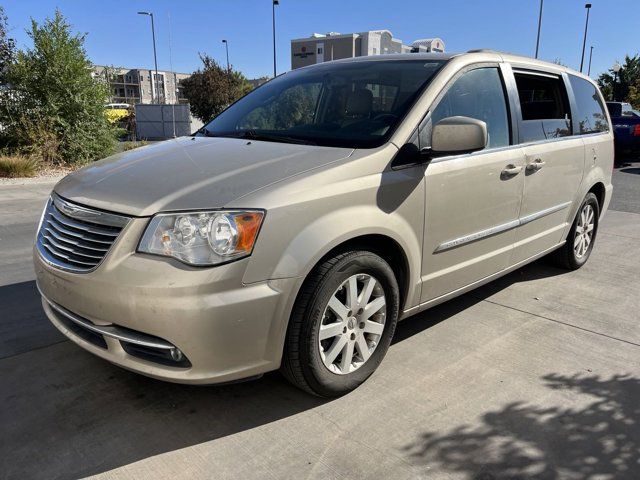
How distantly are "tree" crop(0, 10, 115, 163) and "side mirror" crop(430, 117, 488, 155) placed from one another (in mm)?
12392

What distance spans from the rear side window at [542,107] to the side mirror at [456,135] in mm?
1096

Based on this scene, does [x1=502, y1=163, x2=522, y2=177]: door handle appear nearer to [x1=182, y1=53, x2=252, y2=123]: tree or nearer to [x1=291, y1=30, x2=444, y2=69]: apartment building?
[x1=182, y1=53, x2=252, y2=123]: tree

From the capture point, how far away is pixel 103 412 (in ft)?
8.77

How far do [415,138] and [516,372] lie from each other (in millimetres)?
1538

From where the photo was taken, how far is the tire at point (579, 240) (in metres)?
4.93

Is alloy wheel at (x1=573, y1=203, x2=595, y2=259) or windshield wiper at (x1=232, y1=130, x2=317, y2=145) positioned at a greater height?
windshield wiper at (x1=232, y1=130, x2=317, y2=145)

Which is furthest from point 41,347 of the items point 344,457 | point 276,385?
point 344,457

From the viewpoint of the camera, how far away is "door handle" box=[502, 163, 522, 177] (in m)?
3.56

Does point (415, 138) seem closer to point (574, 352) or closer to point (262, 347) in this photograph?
point (262, 347)

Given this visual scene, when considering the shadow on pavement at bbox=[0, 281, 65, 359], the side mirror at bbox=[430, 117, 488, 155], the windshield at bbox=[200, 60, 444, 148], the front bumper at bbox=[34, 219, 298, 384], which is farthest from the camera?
the shadow on pavement at bbox=[0, 281, 65, 359]

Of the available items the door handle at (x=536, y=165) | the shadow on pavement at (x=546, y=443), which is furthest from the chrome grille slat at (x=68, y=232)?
the door handle at (x=536, y=165)

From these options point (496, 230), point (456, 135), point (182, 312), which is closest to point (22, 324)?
point (182, 312)

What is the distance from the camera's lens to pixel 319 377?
266 cm

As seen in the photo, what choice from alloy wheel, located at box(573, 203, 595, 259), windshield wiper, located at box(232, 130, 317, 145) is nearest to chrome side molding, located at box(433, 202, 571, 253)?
alloy wheel, located at box(573, 203, 595, 259)
